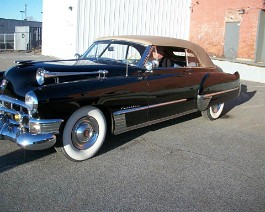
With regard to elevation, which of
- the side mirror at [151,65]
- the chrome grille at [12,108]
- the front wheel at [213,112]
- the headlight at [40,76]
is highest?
the side mirror at [151,65]

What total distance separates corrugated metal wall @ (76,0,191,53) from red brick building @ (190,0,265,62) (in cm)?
294

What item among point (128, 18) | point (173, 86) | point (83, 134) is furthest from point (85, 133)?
point (128, 18)

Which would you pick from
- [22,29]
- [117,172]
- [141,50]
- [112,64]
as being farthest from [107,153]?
[22,29]

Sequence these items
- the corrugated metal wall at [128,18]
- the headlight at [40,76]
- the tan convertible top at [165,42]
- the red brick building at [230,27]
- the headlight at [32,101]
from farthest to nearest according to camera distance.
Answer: the red brick building at [230,27] < the corrugated metal wall at [128,18] < the tan convertible top at [165,42] < the headlight at [40,76] < the headlight at [32,101]

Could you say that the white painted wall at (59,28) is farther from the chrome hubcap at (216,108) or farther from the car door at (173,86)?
the car door at (173,86)

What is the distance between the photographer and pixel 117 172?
13.4ft

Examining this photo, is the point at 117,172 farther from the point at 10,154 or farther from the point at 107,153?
the point at 10,154

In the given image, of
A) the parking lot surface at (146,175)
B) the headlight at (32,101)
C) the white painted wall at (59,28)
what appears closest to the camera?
the parking lot surface at (146,175)

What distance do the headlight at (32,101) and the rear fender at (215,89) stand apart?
3.22 m

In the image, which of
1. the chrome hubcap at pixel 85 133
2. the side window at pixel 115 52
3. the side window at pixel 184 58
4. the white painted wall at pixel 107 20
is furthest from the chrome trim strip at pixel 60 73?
the white painted wall at pixel 107 20

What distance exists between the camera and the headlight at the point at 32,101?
3846 millimetres

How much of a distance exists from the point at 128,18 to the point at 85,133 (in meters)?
13.5

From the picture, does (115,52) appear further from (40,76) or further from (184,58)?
(40,76)

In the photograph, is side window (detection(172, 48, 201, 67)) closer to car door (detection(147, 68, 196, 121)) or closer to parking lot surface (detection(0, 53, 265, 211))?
car door (detection(147, 68, 196, 121))
